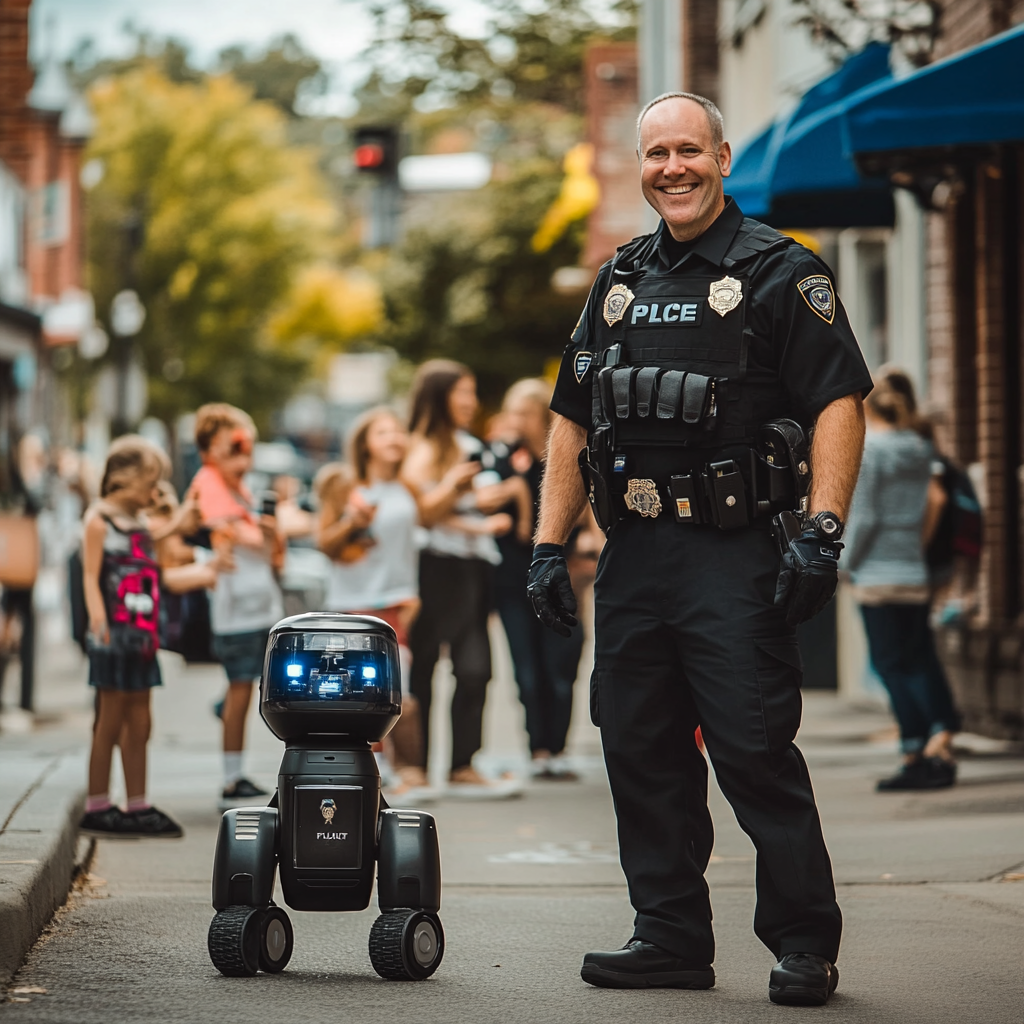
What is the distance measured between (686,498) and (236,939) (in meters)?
1.57

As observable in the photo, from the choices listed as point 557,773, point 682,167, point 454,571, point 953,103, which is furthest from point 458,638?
point 682,167

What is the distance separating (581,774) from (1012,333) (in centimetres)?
353

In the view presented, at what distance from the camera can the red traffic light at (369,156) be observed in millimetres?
18672

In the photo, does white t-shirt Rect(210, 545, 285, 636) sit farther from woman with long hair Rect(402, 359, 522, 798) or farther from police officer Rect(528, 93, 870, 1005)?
police officer Rect(528, 93, 870, 1005)

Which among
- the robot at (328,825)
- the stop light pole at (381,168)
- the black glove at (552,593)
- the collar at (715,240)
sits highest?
the stop light pole at (381,168)

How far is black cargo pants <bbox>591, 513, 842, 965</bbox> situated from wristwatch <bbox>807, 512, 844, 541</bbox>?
19 centimetres

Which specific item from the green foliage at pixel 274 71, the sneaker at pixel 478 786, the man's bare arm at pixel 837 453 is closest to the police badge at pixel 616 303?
the man's bare arm at pixel 837 453

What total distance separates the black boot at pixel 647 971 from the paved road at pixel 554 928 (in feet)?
0.15

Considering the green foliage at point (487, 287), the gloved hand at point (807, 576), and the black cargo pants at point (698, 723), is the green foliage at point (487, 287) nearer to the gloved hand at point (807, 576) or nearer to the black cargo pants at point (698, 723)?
the black cargo pants at point (698, 723)

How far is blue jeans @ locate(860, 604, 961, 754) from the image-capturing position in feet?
29.8

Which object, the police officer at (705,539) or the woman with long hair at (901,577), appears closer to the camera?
the police officer at (705,539)

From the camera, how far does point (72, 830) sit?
22.9ft

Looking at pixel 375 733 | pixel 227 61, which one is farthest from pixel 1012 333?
pixel 227 61

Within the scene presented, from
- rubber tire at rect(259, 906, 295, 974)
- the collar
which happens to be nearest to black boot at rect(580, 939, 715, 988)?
rubber tire at rect(259, 906, 295, 974)
